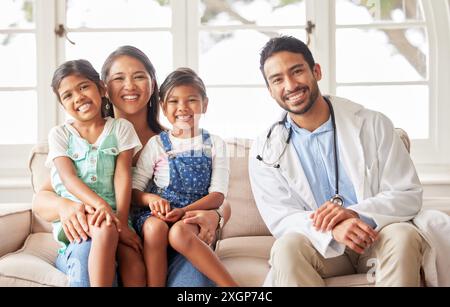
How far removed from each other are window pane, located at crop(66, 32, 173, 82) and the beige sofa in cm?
86

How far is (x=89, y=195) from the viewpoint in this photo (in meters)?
1.79

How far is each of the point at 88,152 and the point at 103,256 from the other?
35 cm

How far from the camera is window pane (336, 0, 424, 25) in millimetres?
3117

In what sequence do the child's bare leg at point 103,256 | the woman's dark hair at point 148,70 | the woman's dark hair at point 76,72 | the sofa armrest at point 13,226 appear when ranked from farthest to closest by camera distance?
the sofa armrest at point 13,226
the woman's dark hair at point 148,70
the woman's dark hair at point 76,72
the child's bare leg at point 103,256

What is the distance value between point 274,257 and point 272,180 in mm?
319

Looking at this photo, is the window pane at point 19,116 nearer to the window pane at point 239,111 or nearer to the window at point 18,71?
the window at point 18,71

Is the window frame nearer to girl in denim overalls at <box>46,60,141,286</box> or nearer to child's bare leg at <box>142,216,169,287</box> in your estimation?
girl in denim overalls at <box>46,60,141,286</box>

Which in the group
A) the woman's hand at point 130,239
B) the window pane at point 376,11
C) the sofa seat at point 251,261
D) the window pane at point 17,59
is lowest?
the sofa seat at point 251,261

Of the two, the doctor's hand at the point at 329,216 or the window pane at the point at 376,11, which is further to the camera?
the window pane at the point at 376,11

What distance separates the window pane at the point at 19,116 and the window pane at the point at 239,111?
2.76ft

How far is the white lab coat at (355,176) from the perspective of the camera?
180 centimetres

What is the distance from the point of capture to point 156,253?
67.6 inches

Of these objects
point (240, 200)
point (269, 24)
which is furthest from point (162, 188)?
point (269, 24)

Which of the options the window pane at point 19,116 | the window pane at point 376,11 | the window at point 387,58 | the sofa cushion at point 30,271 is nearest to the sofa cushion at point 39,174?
the sofa cushion at point 30,271
